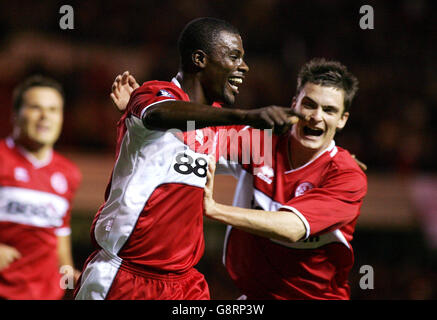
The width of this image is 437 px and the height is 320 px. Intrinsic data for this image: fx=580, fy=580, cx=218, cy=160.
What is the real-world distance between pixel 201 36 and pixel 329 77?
34.2 inches

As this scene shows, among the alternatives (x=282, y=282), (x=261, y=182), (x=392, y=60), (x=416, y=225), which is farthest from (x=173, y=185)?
(x=392, y=60)

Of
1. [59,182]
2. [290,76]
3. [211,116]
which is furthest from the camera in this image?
[290,76]

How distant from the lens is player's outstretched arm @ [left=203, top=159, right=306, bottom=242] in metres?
2.59

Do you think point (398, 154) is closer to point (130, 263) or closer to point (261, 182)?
point (261, 182)

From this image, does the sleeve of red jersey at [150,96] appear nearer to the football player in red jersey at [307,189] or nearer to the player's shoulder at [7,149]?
the football player in red jersey at [307,189]

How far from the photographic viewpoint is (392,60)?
884 centimetres

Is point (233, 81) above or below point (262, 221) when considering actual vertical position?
above

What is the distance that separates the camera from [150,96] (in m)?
2.42

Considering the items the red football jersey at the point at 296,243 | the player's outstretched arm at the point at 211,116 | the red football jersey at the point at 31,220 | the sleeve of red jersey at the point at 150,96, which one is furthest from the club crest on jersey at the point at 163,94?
the red football jersey at the point at 31,220

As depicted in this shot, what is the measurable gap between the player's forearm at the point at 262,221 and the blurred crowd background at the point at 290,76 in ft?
11.1

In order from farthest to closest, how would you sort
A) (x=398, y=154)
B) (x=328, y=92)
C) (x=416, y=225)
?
(x=398, y=154) → (x=416, y=225) → (x=328, y=92)

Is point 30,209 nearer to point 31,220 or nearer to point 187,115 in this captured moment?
point 31,220

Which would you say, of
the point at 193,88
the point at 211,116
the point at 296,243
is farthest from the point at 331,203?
the point at 211,116
